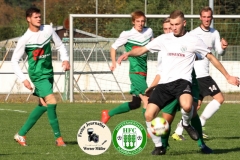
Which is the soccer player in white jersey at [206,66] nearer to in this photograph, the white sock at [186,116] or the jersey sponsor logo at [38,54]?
the white sock at [186,116]

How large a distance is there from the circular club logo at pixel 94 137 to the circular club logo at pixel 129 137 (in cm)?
Result: 13

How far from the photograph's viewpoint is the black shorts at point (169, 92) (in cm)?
900

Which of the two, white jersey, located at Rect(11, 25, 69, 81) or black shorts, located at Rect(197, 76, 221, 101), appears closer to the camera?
white jersey, located at Rect(11, 25, 69, 81)

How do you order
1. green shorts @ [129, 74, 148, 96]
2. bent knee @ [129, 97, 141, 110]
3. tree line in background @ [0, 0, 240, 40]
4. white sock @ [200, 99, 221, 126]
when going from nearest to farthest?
1. white sock @ [200, 99, 221, 126]
2. green shorts @ [129, 74, 148, 96]
3. bent knee @ [129, 97, 141, 110]
4. tree line in background @ [0, 0, 240, 40]

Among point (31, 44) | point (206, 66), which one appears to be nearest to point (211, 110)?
point (206, 66)

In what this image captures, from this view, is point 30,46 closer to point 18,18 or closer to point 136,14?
point 136,14

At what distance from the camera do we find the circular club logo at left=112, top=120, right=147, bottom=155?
28.4 ft

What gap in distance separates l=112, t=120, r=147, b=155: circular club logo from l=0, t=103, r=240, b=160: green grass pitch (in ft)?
0.60

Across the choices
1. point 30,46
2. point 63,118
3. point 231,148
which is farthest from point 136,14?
point 63,118

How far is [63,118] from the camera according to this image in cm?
1587

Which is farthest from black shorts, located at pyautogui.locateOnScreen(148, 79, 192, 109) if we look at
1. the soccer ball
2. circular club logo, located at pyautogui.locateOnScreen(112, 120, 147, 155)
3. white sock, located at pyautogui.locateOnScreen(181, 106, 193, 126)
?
circular club logo, located at pyautogui.locateOnScreen(112, 120, 147, 155)

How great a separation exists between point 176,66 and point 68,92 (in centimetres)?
1375

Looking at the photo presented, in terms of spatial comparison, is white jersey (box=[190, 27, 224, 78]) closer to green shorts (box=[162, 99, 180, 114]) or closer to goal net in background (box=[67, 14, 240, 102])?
green shorts (box=[162, 99, 180, 114])

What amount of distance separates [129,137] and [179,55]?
1.21 meters
